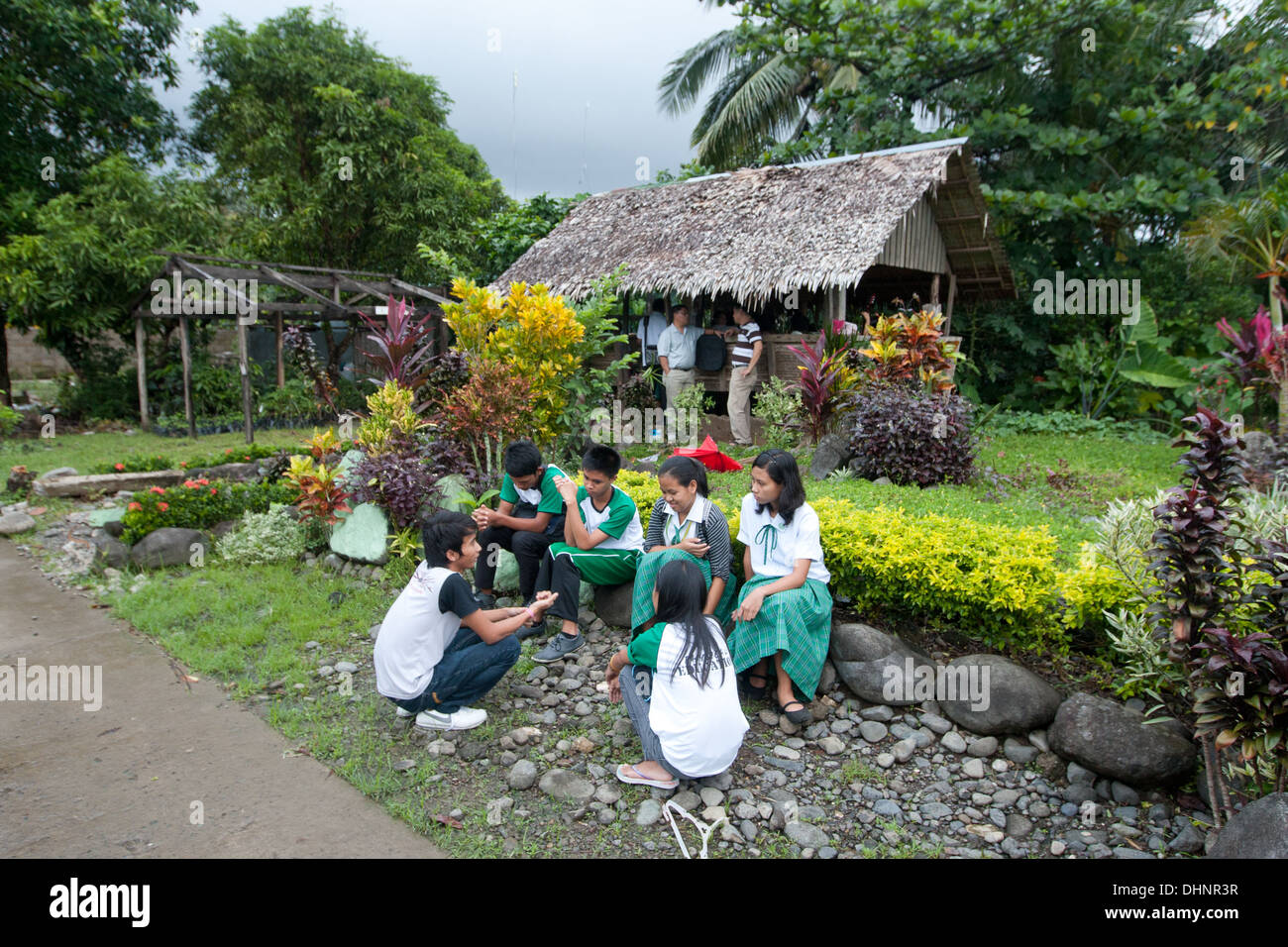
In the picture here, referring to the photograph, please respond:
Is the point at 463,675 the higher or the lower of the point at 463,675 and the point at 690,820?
the higher

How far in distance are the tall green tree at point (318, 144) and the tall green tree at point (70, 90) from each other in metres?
1.33

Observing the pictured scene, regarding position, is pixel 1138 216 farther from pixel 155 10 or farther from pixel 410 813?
pixel 155 10

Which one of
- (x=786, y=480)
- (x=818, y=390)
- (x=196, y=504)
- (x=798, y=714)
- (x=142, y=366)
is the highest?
(x=142, y=366)

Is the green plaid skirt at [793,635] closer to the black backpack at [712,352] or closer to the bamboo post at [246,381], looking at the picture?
the black backpack at [712,352]

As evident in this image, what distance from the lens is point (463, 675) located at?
416 centimetres

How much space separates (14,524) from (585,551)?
258 inches

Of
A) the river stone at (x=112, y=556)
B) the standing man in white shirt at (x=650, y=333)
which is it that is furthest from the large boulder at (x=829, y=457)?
the river stone at (x=112, y=556)

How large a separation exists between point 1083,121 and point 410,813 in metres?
14.6

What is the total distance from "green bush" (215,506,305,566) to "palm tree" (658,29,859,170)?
45.0 feet

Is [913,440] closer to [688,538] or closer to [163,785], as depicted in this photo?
[688,538]

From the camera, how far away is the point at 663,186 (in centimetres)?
1344

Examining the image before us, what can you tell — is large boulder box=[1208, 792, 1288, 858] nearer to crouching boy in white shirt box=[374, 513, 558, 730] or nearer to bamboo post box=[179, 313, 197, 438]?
crouching boy in white shirt box=[374, 513, 558, 730]

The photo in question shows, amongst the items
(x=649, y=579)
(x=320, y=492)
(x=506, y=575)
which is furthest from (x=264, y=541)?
(x=649, y=579)

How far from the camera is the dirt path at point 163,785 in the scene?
331cm
